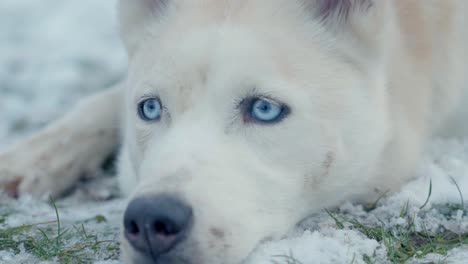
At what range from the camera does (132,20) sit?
3.20 metres

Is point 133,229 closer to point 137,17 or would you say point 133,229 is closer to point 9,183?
point 137,17

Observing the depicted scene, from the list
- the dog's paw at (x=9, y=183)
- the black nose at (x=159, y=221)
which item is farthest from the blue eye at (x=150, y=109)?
the dog's paw at (x=9, y=183)

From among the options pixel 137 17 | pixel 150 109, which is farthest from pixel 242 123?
pixel 137 17

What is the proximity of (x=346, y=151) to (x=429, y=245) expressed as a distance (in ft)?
1.59

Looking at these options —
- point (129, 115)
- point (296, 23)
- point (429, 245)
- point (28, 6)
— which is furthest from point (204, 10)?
point (28, 6)

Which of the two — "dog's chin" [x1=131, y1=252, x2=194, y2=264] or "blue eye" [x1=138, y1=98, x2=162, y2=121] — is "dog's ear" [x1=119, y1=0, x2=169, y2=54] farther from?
"dog's chin" [x1=131, y1=252, x2=194, y2=264]

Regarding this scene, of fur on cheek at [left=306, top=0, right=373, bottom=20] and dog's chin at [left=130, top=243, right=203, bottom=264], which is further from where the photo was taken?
fur on cheek at [left=306, top=0, right=373, bottom=20]

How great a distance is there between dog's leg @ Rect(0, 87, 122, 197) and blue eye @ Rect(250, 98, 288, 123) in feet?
4.86

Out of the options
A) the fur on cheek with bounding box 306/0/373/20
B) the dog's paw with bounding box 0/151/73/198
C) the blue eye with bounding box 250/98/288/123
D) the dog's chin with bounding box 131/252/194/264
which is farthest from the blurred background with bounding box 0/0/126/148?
the dog's chin with bounding box 131/252/194/264

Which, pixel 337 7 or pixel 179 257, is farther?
pixel 337 7

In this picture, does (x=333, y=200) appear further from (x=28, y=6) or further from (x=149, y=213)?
(x=28, y=6)

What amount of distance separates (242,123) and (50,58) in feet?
13.7

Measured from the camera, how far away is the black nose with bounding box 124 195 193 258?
2172 mm

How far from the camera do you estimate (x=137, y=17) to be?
3184 millimetres
